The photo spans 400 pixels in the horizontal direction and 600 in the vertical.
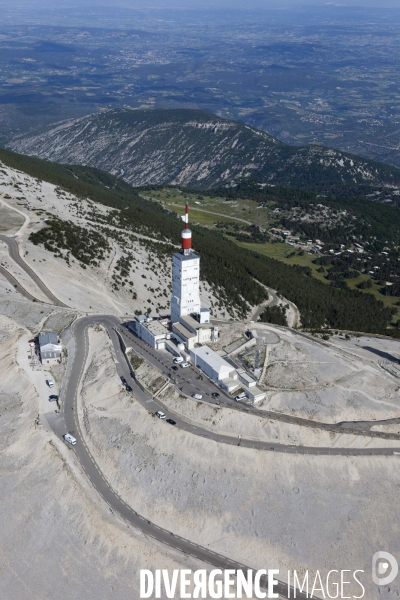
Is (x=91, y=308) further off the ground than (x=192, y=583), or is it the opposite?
(x=91, y=308)

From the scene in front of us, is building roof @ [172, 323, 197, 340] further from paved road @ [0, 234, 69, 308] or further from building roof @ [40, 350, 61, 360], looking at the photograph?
paved road @ [0, 234, 69, 308]

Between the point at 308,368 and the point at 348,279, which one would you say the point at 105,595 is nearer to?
the point at 308,368

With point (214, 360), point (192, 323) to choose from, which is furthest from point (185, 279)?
point (214, 360)

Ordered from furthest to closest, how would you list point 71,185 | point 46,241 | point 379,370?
point 71,185
point 46,241
point 379,370

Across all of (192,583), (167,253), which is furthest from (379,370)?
(167,253)

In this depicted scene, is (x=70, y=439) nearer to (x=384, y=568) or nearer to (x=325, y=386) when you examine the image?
(x=325, y=386)

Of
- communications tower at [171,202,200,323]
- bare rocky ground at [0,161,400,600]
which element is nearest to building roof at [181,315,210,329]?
communications tower at [171,202,200,323]

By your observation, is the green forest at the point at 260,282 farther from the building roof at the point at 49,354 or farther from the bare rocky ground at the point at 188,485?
the building roof at the point at 49,354
